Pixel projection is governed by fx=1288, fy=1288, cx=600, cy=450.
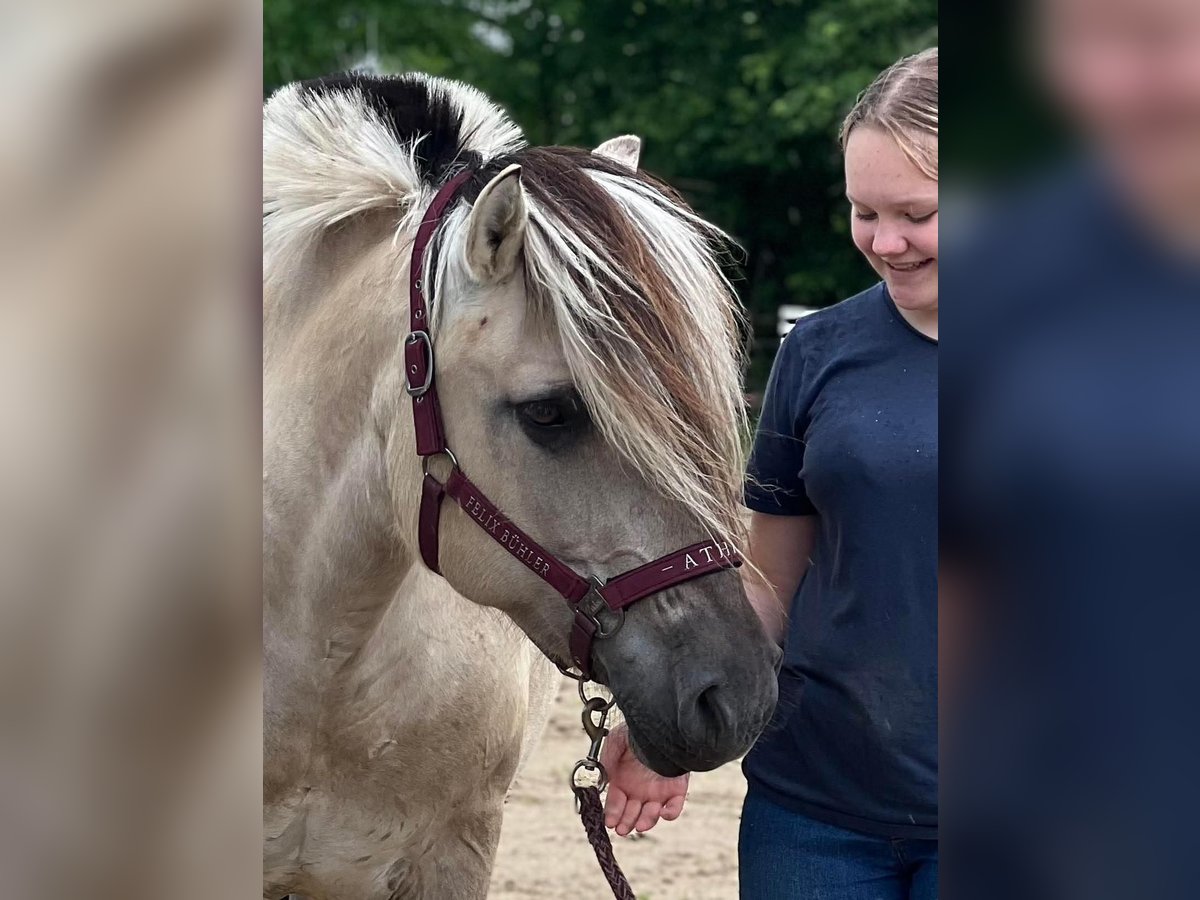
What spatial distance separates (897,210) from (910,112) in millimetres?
136

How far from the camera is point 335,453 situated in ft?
6.54

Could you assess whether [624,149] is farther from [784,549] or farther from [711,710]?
[711,710]

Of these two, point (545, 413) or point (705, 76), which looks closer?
point (545, 413)

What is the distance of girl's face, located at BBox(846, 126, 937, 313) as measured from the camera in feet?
5.94

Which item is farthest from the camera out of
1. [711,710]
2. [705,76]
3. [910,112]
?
[705,76]

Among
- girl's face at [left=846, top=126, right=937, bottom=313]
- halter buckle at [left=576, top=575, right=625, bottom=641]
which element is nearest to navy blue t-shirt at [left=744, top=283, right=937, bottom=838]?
girl's face at [left=846, top=126, right=937, bottom=313]

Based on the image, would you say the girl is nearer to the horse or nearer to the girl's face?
the girl's face

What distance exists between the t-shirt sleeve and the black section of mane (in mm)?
598

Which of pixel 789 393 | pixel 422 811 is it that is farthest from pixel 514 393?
pixel 422 811
